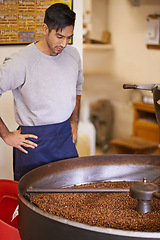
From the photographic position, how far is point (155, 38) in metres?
5.31

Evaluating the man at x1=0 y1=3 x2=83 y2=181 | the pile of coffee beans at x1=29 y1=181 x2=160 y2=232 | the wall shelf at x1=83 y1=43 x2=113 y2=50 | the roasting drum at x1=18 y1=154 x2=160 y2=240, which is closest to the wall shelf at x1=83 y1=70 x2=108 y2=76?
the wall shelf at x1=83 y1=43 x2=113 y2=50

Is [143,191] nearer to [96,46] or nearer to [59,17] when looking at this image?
[59,17]

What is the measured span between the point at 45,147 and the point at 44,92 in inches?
10.2

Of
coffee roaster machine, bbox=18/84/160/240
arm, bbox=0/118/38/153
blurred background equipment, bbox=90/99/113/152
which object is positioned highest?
arm, bbox=0/118/38/153

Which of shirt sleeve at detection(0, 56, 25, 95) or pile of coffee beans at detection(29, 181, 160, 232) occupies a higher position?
shirt sleeve at detection(0, 56, 25, 95)

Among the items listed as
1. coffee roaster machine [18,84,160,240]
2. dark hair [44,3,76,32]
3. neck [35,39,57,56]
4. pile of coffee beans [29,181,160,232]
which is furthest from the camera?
neck [35,39,57,56]

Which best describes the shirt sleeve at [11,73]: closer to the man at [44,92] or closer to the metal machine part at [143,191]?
the man at [44,92]

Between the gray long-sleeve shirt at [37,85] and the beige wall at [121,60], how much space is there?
144 inches

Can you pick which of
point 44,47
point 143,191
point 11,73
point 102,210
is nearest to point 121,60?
point 44,47

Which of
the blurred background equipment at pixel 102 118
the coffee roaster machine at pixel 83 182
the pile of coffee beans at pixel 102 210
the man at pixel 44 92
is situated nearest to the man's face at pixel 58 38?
the man at pixel 44 92

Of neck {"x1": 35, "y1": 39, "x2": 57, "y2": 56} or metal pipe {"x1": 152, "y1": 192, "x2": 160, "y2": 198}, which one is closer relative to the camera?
metal pipe {"x1": 152, "y1": 192, "x2": 160, "y2": 198}

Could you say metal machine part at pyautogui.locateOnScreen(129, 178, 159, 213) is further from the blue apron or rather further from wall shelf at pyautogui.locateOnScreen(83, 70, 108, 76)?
wall shelf at pyautogui.locateOnScreen(83, 70, 108, 76)

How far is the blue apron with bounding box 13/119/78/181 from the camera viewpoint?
191cm

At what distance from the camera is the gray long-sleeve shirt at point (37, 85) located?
1.83 metres
